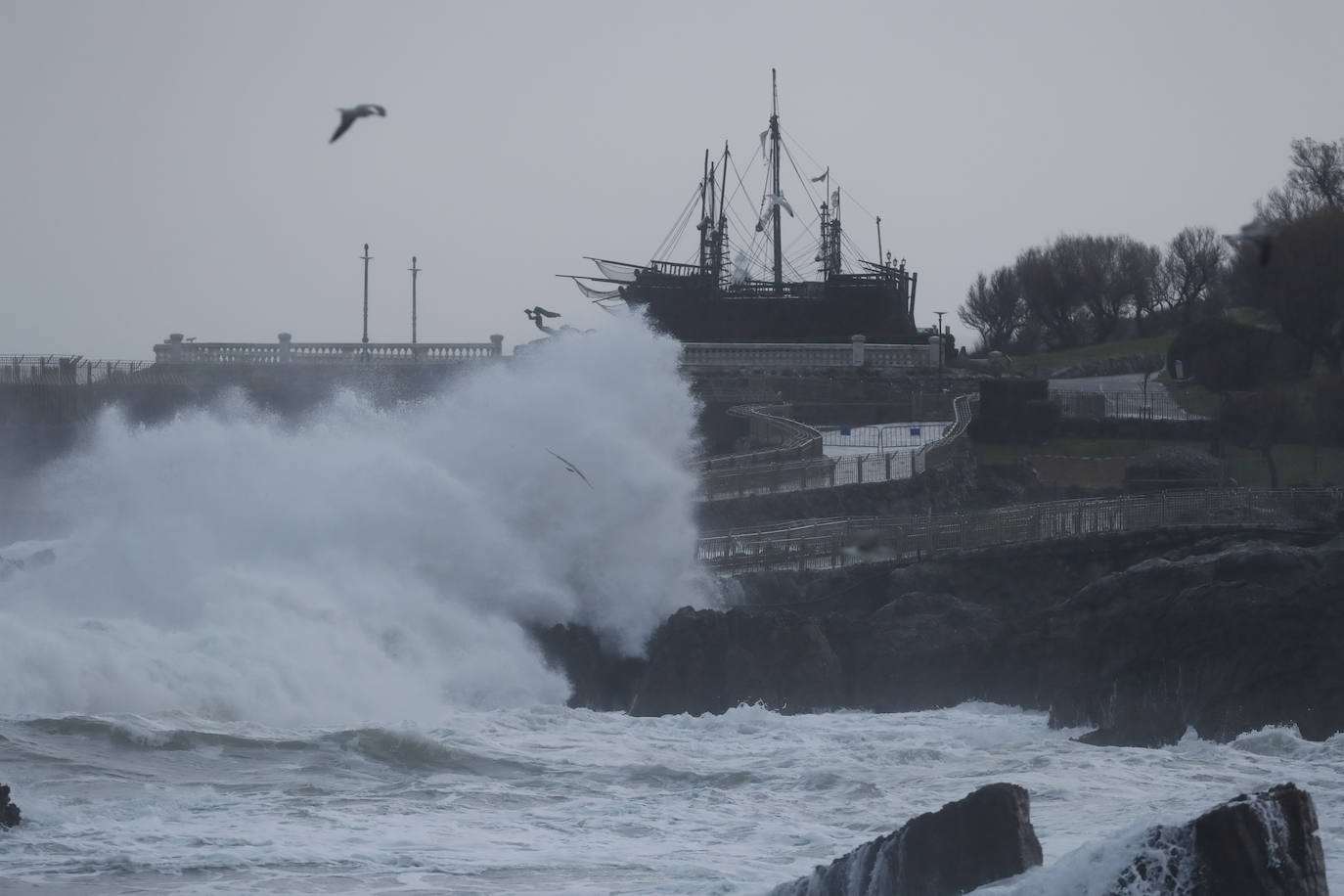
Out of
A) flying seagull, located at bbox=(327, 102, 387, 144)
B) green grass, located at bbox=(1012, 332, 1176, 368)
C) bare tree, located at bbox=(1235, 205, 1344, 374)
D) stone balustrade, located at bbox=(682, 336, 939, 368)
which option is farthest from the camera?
green grass, located at bbox=(1012, 332, 1176, 368)

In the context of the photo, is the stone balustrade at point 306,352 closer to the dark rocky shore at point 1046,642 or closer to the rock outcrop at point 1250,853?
the dark rocky shore at point 1046,642

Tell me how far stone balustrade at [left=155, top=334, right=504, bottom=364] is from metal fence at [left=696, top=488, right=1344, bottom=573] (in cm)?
1449

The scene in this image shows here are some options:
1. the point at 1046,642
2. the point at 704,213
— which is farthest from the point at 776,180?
the point at 1046,642

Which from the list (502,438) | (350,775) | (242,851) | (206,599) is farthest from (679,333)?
(242,851)

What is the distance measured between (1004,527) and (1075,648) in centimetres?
517

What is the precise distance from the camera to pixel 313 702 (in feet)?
65.6

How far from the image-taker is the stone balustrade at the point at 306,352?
129ft

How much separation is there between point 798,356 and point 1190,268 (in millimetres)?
32029

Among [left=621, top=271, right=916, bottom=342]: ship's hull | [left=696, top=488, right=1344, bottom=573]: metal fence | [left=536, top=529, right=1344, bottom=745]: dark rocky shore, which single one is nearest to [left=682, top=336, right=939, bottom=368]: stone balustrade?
[left=621, top=271, right=916, bottom=342]: ship's hull

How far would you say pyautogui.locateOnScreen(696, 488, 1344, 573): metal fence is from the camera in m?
25.3

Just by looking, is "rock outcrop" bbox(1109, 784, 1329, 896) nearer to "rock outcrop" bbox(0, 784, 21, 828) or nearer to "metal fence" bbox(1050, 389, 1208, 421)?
"rock outcrop" bbox(0, 784, 21, 828)

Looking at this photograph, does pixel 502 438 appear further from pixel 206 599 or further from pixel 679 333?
pixel 679 333

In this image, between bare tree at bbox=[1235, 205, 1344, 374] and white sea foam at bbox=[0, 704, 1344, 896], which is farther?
bare tree at bbox=[1235, 205, 1344, 374]

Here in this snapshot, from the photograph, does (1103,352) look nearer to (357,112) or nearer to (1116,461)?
(1116,461)
